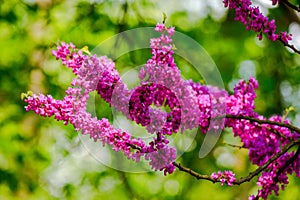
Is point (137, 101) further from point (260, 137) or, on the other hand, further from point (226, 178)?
point (260, 137)

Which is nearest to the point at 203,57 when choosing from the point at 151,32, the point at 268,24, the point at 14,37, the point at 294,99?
the point at 151,32

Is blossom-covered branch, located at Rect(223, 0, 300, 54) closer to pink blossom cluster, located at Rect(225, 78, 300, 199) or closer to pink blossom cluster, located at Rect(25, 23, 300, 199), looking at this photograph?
pink blossom cluster, located at Rect(25, 23, 300, 199)

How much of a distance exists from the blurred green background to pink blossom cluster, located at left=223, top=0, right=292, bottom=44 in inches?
214

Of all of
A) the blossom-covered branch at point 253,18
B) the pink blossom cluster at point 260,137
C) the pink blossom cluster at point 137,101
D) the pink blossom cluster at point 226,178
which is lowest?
the pink blossom cluster at point 226,178

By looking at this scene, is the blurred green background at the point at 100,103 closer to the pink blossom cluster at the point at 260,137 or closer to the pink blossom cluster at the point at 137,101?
the pink blossom cluster at the point at 260,137

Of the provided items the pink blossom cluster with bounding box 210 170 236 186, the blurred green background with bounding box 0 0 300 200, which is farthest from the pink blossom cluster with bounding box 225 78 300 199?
the blurred green background with bounding box 0 0 300 200

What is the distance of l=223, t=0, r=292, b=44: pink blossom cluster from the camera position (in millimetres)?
2947

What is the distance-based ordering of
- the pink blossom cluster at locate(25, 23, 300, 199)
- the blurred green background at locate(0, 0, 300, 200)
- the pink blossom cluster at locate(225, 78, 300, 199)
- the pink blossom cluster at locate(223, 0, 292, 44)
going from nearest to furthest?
the pink blossom cluster at locate(25, 23, 300, 199) < the pink blossom cluster at locate(223, 0, 292, 44) < the pink blossom cluster at locate(225, 78, 300, 199) < the blurred green background at locate(0, 0, 300, 200)

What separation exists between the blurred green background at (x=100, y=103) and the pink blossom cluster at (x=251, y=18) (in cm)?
545

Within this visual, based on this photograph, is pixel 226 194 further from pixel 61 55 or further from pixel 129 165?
pixel 61 55

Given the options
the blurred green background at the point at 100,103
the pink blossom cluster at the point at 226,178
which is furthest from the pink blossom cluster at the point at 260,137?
the blurred green background at the point at 100,103

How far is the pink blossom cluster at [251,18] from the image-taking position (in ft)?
9.67

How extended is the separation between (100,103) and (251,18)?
19.0 feet

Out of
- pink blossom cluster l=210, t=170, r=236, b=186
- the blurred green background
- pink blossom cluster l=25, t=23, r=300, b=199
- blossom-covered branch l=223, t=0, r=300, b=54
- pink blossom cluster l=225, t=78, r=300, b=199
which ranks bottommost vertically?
pink blossom cluster l=210, t=170, r=236, b=186
